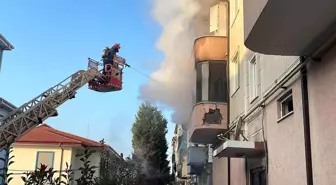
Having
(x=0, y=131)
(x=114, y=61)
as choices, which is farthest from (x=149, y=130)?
(x=0, y=131)

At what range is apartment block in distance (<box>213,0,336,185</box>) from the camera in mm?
5188

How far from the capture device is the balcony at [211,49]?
531 inches

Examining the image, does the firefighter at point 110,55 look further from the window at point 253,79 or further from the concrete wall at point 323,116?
the concrete wall at point 323,116

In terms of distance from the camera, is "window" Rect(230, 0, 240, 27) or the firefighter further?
the firefighter

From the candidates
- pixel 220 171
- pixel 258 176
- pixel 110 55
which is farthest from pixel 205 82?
pixel 110 55

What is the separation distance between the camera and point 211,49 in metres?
13.6

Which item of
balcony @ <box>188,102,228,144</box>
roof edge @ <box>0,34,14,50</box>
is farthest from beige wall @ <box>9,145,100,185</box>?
balcony @ <box>188,102,228,144</box>

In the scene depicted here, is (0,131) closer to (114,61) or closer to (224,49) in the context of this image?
(114,61)

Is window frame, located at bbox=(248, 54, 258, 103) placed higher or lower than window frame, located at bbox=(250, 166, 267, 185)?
higher

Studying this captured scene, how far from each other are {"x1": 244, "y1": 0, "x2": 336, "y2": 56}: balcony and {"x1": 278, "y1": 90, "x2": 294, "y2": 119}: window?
4.61 feet

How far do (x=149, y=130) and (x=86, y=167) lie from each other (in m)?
32.9

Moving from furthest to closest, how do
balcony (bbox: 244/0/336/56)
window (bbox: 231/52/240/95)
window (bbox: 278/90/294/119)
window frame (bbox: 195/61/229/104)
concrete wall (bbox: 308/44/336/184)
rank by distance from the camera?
window frame (bbox: 195/61/229/104) → window (bbox: 231/52/240/95) → window (bbox: 278/90/294/119) → concrete wall (bbox: 308/44/336/184) → balcony (bbox: 244/0/336/56)

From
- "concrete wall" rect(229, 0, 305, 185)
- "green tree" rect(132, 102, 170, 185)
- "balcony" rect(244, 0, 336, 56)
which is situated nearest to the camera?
"balcony" rect(244, 0, 336, 56)

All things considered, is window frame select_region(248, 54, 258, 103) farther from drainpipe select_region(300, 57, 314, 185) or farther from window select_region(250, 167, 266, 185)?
drainpipe select_region(300, 57, 314, 185)
